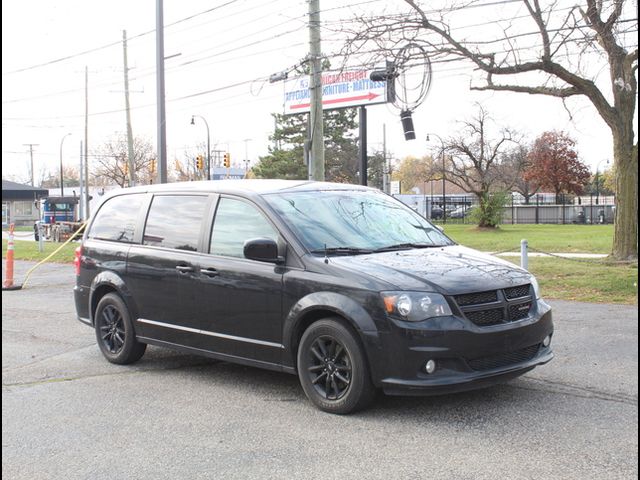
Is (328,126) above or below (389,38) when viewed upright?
above

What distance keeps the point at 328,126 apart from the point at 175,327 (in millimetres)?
55276

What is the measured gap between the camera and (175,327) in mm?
6359

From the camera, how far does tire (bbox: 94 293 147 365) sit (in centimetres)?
689

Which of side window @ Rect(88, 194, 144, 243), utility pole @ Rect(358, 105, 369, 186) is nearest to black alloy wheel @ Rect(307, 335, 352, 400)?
side window @ Rect(88, 194, 144, 243)

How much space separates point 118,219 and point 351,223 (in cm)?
278

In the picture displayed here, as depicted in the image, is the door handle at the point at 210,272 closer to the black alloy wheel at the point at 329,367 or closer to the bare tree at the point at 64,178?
the black alloy wheel at the point at 329,367

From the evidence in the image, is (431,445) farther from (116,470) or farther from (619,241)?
(619,241)

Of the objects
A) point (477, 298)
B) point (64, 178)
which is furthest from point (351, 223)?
point (64, 178)

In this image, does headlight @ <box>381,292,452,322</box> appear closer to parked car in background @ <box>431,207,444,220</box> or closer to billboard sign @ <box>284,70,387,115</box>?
billboard sign @ <box>284,70,387,115</box>

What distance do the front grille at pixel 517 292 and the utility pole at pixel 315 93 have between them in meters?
10.7

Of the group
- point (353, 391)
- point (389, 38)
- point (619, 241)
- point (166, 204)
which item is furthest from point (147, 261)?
point (619, 241)

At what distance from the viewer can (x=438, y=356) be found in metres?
4.82

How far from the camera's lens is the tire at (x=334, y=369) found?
5000mm

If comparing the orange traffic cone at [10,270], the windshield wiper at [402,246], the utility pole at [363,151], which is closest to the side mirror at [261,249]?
the windshield wiper at [402,246]
